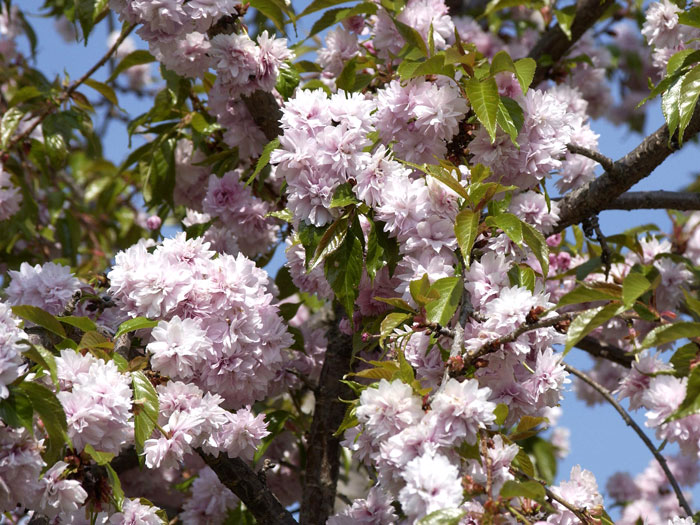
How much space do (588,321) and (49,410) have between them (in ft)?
3.01

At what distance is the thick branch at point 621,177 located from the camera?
7.15 feet

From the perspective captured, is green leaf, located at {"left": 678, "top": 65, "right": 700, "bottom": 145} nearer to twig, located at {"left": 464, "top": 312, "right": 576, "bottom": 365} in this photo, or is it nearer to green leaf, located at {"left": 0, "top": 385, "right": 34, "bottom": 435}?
twig, located at {"left": 464, "top": 312, "right": 576, "bottom": 365}

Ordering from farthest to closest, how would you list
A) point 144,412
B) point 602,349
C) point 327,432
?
1. point 602,349
2. point 327,432
3. point 144,412

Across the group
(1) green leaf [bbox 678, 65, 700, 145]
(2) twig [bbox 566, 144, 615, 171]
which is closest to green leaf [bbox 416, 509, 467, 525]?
(1) green leaf [bbox 678, 65, 700, 145]

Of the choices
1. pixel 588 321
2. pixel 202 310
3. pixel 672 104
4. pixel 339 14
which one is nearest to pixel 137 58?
pixel 339 14

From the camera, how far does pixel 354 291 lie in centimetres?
186

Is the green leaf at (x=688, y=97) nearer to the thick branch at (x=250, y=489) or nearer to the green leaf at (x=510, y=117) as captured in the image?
the green leaf at (x=510, y=117)

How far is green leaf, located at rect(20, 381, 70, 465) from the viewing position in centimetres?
143

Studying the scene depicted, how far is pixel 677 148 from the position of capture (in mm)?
2141

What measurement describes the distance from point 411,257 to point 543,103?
1.51ft

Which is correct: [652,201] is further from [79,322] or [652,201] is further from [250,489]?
[79,322]

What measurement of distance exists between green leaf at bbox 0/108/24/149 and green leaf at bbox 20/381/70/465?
1.91 metres

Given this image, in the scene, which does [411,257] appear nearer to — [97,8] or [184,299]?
[184,299]

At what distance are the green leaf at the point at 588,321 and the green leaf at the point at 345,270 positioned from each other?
1.86 feet
